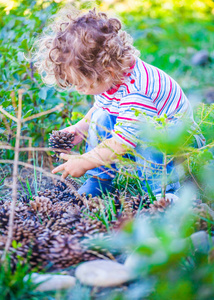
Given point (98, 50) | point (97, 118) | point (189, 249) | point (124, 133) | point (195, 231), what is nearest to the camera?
point (189, 249)

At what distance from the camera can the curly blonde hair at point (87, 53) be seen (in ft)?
5.04

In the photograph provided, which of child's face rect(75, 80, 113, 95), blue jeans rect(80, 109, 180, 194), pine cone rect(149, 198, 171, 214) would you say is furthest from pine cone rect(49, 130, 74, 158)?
pine cone rect(149, 198, 171, 214)

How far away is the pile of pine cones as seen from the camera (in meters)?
1.04

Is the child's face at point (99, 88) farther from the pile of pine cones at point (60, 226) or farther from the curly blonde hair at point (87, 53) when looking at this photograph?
the pile of pine cones at point (60, 226)

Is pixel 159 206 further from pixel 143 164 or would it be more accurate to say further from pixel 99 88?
pixel 99 88

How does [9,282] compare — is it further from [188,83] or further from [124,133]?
[188,83]

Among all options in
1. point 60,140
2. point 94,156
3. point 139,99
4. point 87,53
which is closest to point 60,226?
point 94,156

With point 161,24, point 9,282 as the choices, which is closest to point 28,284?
point 9,282

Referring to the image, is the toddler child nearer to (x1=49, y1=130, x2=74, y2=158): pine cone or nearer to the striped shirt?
the striped shirt

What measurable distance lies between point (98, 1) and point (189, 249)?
1997 mm

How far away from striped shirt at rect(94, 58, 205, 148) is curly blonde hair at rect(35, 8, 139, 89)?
0.20ft

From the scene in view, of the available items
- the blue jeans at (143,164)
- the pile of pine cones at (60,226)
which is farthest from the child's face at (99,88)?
the pile of pine cones at (60,226)

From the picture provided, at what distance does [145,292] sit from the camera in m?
0.89

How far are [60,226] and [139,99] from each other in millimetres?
688
